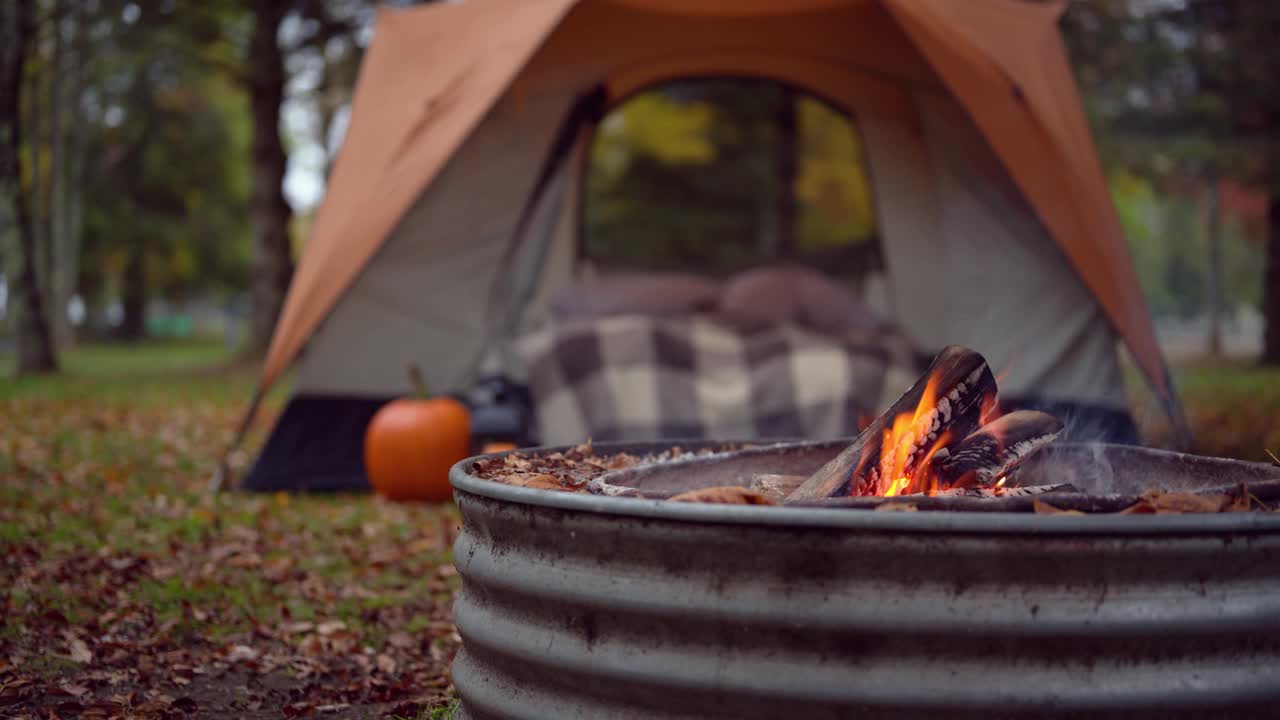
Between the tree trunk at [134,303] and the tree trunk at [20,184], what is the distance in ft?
44.6

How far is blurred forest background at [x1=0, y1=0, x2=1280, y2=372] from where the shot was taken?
10.8 meters

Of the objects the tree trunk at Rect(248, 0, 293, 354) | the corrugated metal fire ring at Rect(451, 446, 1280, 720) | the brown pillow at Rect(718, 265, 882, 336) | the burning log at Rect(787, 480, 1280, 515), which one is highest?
the tree trunk at Rect(248, 0, 293, 354)

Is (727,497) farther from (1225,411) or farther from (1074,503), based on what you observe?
(1225,411)

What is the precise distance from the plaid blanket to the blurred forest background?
1.25m

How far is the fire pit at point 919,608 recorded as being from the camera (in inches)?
55.7

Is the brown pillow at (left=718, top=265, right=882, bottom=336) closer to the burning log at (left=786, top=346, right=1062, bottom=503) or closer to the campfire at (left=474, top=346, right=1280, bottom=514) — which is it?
the campfire at (left=474, top=346, right=1280, bottom=514)

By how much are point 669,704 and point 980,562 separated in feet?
1.35

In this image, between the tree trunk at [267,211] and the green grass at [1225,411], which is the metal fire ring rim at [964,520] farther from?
the tree trunk at [267,211]

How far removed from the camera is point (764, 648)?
57.6 inches

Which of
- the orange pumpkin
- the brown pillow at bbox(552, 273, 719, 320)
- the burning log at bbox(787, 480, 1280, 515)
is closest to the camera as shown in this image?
the burning log at bbox(787, 480, 1280, 515)

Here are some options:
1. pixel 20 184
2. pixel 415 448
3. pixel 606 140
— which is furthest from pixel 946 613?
pixel 606 140

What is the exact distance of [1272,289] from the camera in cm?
1243

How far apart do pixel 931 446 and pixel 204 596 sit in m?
2.21

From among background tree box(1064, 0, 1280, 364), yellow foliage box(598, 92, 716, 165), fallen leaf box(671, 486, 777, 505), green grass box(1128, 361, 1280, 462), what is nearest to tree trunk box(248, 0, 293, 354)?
yellow foliage box(598, 92, 716, 165)
